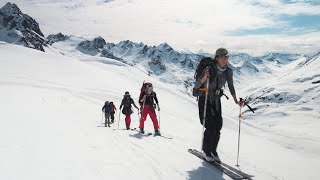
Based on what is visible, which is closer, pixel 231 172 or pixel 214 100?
pixel 231 172

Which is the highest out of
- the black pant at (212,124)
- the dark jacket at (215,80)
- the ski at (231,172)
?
the dark jacket at (215,80)

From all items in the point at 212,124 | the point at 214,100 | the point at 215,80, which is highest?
the point at 215,80

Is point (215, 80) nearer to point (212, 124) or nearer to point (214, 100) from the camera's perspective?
point (214, 100)

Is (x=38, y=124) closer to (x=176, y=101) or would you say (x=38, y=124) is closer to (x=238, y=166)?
(x=238, y=166)

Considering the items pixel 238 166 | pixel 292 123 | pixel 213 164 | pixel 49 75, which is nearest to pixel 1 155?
pixel 213 164

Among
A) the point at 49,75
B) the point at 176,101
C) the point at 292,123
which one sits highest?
the point at 49,75

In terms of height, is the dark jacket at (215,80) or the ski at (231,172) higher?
the dark jacket at (215,80)

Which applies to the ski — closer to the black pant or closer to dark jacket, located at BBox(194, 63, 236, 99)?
the black pant

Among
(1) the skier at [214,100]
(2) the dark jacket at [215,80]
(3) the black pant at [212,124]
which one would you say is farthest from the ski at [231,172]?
(2) the dark jacket at [215,80]

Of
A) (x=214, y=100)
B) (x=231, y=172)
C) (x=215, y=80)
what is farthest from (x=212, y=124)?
(x=231, y=172)

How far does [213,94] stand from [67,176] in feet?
13.6

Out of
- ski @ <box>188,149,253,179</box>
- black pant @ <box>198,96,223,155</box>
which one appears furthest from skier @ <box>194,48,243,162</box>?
ski @ <box>188,149,253,179</box>

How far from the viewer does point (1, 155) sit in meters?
7.44

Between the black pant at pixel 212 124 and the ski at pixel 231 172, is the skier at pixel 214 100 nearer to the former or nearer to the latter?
the black pant at pixel 212 124
